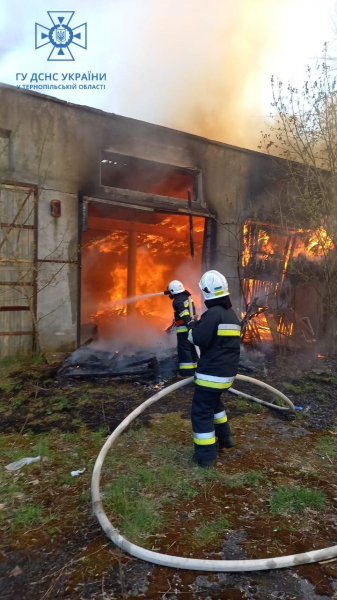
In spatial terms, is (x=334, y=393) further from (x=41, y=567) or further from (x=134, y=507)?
(x=41, y=567)

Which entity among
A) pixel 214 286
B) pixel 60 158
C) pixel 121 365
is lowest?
pixel 121 365

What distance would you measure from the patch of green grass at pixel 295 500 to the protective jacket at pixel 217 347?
981 millimetres

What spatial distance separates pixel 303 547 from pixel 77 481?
1.90 meters

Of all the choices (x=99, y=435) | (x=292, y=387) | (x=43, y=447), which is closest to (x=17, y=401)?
(x=43, y=447)

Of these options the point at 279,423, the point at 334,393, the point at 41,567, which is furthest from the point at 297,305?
the point at 41,567

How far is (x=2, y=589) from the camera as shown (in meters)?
2.05

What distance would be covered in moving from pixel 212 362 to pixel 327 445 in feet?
6.28

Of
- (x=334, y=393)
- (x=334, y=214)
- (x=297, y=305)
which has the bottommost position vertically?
(x=334, y=393)

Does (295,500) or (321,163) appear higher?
(321,163)

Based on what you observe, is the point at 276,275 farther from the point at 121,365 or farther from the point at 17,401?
the point at 17,401

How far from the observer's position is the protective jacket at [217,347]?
3.37m

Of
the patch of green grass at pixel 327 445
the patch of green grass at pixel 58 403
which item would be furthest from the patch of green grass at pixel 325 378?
the patch of green grass at pixel 58 403

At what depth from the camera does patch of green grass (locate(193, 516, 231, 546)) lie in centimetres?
244

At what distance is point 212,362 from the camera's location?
11.1ft
